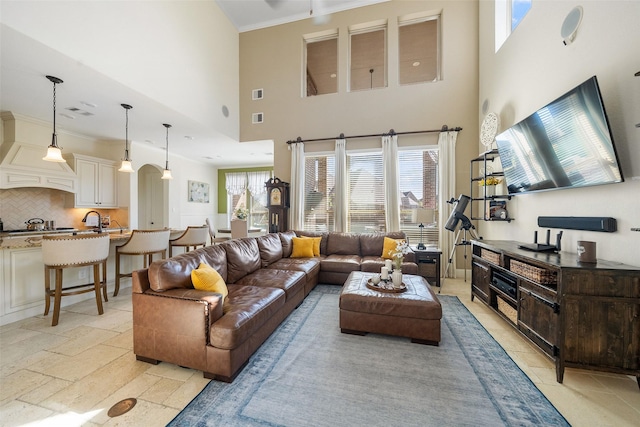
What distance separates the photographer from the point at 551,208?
270 centimetres

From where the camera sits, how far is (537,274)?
2.00 metres

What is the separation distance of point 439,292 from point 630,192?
7.79ft

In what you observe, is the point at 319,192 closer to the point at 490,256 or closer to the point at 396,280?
the point at 396,280

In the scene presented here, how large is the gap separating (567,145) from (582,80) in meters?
0.66

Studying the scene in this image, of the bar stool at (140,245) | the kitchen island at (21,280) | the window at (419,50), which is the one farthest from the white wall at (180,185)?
the window at (419,50)

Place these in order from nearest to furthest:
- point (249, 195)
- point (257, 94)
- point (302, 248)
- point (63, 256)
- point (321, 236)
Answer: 1. point (63, 256)
2. point (302, 248)
3. point (321, 236)
4. point (257, 94)
5. point (249, 195)

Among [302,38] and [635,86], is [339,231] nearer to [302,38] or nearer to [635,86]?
[635,86]

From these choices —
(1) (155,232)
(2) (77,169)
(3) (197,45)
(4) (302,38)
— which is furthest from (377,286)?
(2) (77,169)

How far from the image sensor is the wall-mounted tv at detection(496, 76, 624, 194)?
1914mm

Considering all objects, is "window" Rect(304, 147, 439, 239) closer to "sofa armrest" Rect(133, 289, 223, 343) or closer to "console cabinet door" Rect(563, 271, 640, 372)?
"console cabinet door" Rect(563, 271, 640, 372)

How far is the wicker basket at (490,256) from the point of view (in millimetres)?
2684

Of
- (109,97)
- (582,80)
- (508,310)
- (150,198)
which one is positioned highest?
(109,97)

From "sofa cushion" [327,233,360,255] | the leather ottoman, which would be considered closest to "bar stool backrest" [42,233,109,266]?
the leather ottoman

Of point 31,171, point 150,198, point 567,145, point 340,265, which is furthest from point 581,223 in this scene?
point 150,198
